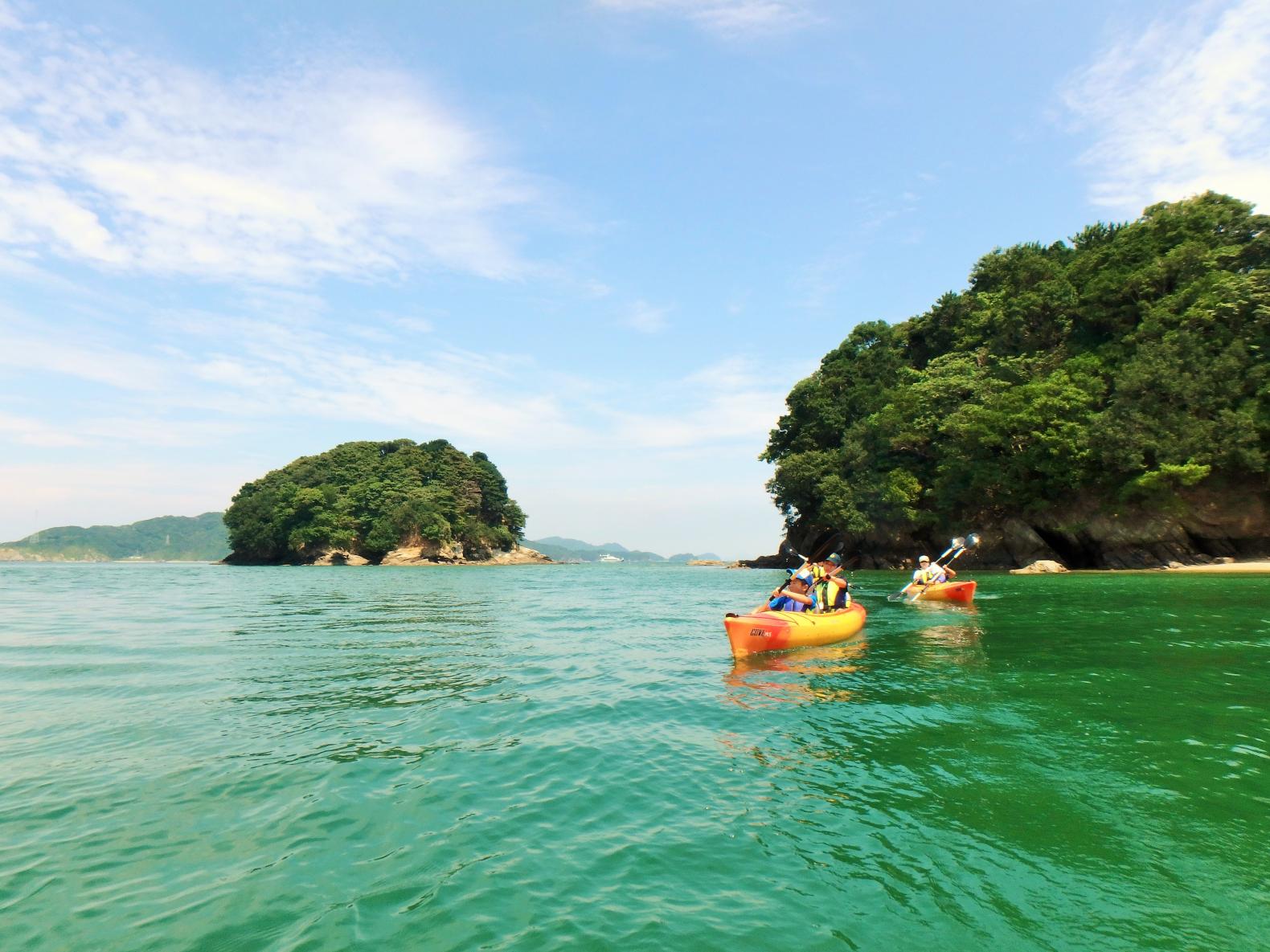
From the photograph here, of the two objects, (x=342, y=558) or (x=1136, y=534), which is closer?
(x=1136, y=534)

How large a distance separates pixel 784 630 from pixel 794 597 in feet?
4.57

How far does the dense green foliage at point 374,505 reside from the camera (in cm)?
8825

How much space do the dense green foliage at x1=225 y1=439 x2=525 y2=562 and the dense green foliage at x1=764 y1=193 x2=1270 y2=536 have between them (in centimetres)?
5209

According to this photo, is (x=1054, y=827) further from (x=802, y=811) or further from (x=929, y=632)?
(x=929, y=632)

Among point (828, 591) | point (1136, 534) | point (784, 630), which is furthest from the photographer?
point (1136, 534)

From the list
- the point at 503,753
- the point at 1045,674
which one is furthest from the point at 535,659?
the point at 1045,674

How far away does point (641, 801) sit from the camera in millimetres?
5793

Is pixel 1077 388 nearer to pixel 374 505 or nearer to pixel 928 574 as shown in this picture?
pixel 928 574

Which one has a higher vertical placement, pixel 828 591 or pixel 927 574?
pixel 927 574

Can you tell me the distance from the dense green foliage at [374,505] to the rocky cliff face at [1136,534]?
67093mm

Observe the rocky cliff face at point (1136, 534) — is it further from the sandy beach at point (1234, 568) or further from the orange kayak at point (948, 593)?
the orange kayak at point (948, 593)

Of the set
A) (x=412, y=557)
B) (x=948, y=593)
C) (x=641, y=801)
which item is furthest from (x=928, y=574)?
(x=412, y=557)

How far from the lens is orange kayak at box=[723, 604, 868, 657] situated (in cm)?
1255

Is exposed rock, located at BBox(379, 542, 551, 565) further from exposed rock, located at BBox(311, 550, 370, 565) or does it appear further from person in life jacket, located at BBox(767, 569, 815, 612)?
person in life jacket, located at BBox(767, 569, 815, 612)
